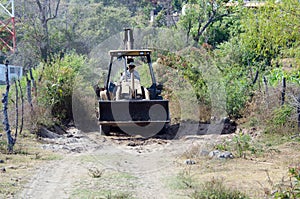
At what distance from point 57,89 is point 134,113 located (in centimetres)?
313

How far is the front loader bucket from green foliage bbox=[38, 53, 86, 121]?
2.39 m

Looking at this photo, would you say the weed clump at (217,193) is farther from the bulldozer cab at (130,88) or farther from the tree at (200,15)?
the tree at (200,15)

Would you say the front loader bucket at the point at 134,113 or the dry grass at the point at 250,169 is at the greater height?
the front loader bucket at the point at 134,113

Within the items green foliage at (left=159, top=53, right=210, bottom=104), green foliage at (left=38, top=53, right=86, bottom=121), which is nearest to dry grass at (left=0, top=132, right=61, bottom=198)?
green foliage at (left=38, top=53, right=86, bottom=121)

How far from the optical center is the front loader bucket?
43.9ft

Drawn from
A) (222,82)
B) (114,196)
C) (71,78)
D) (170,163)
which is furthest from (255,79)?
(114,196)

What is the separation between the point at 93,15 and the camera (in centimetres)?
3850

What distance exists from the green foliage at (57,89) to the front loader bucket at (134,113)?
2.39m

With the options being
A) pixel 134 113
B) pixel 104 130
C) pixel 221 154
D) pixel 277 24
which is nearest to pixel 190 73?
pixel 134 113

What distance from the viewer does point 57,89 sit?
15461mm

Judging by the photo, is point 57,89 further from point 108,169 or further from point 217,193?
point 217,193

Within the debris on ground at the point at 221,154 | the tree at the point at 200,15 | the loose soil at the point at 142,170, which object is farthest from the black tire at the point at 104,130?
the tree at the point at 200,15

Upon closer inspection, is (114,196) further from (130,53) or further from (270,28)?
(130,53)

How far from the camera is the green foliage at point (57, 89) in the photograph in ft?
49.8
